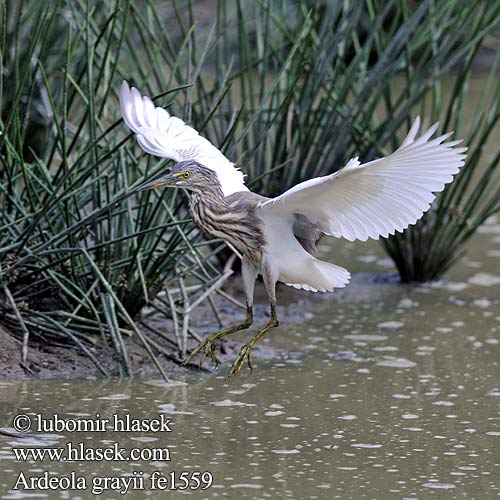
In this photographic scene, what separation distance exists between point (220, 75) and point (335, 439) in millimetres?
2375

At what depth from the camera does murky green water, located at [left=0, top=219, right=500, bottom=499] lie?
10.4 feet

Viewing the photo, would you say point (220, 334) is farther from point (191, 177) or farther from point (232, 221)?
point (191, 177)

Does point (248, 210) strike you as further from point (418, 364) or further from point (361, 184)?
point (418, 364)

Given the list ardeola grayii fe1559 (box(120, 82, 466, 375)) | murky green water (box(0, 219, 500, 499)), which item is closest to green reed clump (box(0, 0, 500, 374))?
ardeola grayii fe1559 (box(120, 82, 466, 375))

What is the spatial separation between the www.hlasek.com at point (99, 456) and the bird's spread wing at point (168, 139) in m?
0.85

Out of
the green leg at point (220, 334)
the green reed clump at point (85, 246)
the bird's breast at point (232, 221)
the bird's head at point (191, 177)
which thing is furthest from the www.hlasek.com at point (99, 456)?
the bird's head at point (191, 177)

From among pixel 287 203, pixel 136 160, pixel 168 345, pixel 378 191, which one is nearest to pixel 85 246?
pixel 136 160

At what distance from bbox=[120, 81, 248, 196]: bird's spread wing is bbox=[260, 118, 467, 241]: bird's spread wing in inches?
12.9

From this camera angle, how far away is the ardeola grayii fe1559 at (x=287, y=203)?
3355mm

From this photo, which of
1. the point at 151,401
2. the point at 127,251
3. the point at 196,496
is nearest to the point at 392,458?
the point at 196,496

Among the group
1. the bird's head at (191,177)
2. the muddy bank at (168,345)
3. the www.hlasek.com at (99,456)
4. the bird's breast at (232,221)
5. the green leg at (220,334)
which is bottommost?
the muddy bank at (168,345)

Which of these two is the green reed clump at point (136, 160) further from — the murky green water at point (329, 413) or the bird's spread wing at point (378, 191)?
the bird's spread wing at point (378, 191)

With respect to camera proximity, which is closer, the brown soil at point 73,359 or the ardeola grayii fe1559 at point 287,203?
the ardeola grayii fe1559 at point 287,203

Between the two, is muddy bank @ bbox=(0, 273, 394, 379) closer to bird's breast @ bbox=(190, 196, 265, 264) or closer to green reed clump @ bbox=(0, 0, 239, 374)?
green reed clump @ bbox=(0, 0, 239, 374)
